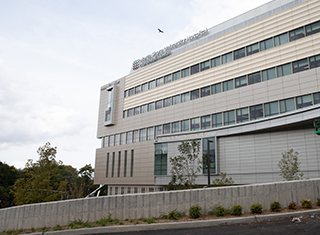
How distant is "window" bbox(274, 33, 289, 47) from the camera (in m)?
35.2

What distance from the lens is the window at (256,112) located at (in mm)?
36003

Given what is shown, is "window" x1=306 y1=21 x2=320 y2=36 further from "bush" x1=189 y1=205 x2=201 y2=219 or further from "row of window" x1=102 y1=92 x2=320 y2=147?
"bush" x1=189 y1=205 x2=201 y2=219

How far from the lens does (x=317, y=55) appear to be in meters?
32.0

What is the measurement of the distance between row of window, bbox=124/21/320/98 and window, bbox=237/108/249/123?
8.15 meters

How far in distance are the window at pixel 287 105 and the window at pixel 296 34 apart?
805 centimetres

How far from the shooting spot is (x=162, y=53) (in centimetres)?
5422

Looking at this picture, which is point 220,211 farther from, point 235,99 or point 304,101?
point 235,99

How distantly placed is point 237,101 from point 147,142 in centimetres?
2033

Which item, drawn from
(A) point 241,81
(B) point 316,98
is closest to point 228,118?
(A) point 241,81

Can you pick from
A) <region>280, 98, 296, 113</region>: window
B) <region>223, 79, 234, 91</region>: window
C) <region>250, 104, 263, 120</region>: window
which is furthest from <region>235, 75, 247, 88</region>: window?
<region>280, 98, 296, 113</region>: window

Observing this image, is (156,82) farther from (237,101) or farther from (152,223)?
(152,223)

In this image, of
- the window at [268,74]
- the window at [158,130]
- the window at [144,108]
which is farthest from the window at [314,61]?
the window at [144,108]

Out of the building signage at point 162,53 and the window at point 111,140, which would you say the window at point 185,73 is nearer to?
the building signage at point 162,53

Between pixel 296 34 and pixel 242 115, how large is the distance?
40.6 feet
